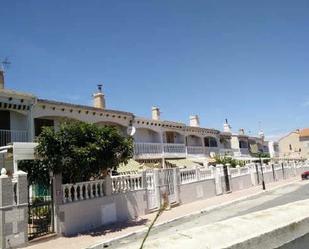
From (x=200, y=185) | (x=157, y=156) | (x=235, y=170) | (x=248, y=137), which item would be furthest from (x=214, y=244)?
(x=248, y=137)

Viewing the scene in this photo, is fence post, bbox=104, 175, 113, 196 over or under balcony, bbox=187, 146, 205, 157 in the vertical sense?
under

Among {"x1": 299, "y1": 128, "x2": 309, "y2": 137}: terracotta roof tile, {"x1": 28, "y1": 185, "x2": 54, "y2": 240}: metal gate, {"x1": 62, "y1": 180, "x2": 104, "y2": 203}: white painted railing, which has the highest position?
{"x1": 299, "y1": 128, "x2": 309, "y2": 137}: terracotta roof tile

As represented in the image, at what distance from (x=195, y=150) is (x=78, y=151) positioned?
97.8 ft

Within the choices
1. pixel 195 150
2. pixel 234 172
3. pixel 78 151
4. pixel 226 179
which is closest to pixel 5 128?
pixel 78 151

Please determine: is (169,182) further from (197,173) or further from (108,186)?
(108,186)

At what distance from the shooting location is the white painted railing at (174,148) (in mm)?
37656

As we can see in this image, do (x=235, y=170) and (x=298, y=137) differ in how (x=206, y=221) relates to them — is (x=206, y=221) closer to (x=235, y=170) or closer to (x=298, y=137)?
(x=235, y=170)

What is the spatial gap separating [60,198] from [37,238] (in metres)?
1.66

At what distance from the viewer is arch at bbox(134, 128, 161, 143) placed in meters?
35.7

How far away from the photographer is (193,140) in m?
46.7

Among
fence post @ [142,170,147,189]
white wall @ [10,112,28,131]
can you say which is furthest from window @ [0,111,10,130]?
fence post @ [142,170,147,189]

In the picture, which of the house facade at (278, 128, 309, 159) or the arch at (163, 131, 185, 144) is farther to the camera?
the house facade at (278, 128, 309, 159)

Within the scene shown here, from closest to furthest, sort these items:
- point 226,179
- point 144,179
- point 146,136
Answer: point 144,179
point 226,179
point 146,136

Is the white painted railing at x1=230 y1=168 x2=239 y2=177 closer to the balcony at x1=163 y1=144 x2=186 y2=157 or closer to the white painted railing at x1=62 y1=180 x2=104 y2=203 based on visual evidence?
the balcony at x1=163 y1=144 x2=186 y2=157
